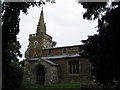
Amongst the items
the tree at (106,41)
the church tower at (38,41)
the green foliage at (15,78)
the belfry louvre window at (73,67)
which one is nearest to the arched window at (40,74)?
the belfry louvre window at (73,67)

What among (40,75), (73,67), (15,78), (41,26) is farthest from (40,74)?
(41,26)

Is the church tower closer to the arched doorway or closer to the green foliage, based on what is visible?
the arched doorway

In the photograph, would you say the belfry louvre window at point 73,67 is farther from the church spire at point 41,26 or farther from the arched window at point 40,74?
the church spire at point 41,26

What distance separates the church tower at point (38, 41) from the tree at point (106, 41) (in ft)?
112

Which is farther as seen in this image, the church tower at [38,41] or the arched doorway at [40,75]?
the church tower at [38,41]

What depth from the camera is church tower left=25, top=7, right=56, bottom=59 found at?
51562 millimetres

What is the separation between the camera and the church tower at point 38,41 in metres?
51.6

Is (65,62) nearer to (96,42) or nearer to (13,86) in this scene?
(13,86)

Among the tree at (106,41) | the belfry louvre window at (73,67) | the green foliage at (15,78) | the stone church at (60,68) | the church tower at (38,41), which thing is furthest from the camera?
the church tower at (38,41)

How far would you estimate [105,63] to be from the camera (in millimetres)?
15508

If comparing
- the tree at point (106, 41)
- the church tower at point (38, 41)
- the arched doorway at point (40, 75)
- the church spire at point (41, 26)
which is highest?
the church spire at point (41, 26)

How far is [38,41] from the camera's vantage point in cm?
5441

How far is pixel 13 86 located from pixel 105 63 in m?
14.2

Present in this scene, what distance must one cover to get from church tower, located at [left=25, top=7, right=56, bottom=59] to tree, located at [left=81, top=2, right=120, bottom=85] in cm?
3412
